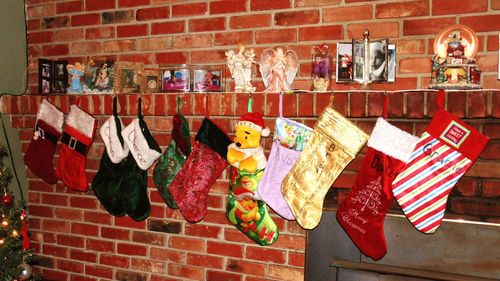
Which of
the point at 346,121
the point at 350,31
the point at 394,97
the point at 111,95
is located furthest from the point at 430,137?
the point at 111,95

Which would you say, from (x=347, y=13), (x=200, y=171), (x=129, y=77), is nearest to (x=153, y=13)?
(x=129, y=77)

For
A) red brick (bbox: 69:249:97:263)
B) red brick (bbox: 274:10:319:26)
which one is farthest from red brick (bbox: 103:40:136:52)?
red brick (bbox: 69:249:97:263)

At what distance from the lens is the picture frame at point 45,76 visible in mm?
2631

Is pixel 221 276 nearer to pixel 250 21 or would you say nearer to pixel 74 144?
pixel 74 144

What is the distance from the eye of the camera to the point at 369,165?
1.98 meters

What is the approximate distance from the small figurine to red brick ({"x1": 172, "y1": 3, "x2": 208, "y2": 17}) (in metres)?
0.60

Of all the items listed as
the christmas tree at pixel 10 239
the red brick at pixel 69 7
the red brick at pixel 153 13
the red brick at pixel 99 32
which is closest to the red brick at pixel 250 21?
the red brick at pixel 153 13

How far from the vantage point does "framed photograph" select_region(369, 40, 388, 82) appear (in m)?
2.05

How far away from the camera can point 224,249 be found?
241cm

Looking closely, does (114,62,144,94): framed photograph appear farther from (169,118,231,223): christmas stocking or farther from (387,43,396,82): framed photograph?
(387,43,396,82): framed photograph

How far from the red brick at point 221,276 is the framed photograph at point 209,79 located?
0.96m

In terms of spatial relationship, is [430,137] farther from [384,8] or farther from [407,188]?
[384,8]

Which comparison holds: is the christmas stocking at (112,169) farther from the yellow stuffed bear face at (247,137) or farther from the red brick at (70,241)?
the yellow stuffed bear face at (247,137)

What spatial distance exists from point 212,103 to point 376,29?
845 mm
